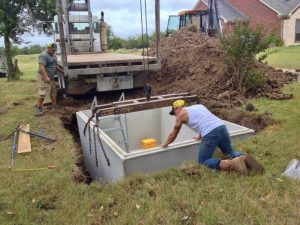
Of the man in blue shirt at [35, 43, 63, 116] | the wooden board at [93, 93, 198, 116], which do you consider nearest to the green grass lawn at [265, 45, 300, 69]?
the wooden board at [93, 93, 198, 116]

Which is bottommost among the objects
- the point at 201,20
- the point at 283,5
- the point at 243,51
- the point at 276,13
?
the point at 243,51

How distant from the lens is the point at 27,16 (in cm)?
1535

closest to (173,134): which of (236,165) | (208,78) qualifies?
(236,165)

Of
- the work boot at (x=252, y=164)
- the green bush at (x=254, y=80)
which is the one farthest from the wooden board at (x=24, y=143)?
the green bush at (x=254, y=80)

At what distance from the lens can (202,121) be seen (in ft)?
15.0

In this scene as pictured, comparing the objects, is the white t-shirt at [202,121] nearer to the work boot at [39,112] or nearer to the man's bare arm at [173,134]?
the man's bare arm at [173,134]

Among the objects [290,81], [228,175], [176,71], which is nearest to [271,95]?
[290,81]

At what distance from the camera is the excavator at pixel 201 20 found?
1606cm

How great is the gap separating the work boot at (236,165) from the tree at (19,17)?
13.4 m

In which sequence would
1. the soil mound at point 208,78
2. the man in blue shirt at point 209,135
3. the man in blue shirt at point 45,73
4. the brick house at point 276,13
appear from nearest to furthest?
1. the man in blue shirt at point 209,135
2. the soil mound at point 208,78
3. the man in blue shirt at point 45,73
4. the brick house at point 276,13

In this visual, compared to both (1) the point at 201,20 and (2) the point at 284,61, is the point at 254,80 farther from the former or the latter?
(1) the point at 201,20

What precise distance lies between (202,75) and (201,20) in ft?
30.4

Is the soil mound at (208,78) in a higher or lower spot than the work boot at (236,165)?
higher

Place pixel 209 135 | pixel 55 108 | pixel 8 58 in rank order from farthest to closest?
pixel 8 58 < pixel 55 108 < pixel 209 135
